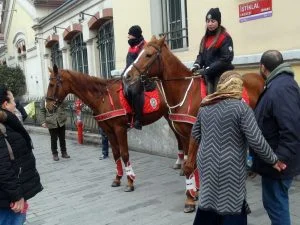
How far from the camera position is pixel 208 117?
3393 millimetres

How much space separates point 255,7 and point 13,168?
448cm

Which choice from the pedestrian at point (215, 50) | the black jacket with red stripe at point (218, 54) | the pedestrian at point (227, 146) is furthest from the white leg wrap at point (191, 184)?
the pedestrian at point (227, 146)

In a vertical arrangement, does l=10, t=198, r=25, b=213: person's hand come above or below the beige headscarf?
below

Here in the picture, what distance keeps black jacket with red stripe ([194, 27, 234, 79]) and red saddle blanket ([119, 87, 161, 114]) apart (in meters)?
1.43

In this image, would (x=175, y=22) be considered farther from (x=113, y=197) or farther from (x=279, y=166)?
(x=279, y=166)

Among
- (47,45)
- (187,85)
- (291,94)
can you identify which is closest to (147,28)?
(187,85)

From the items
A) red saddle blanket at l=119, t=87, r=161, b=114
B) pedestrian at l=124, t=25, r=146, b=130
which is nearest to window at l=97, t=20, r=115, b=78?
pedestrian at l=124, t=25, r=146, b=130

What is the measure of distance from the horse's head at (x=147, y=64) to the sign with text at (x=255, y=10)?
180cm

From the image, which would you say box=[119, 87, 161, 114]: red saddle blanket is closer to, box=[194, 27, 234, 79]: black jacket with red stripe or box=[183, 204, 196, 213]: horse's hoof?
box=[194, 27, 234, 79]: black jacket with red stripe

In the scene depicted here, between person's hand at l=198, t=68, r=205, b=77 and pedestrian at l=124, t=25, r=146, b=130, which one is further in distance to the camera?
pedestrian at l=124, t=25, r=146, b=130

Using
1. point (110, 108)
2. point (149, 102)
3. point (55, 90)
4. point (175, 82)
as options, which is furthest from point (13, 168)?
point (55, 90)

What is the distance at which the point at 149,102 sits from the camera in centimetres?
670

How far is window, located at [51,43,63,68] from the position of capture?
1661 cm

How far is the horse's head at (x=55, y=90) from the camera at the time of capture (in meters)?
7.20
